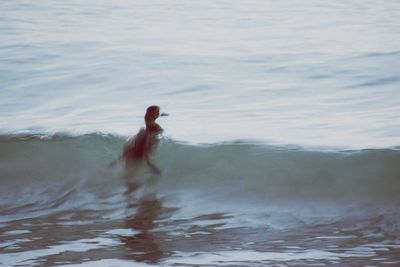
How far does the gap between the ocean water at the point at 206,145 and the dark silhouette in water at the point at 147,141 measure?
13 centimetres

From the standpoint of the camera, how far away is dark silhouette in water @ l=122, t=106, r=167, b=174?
571 cm

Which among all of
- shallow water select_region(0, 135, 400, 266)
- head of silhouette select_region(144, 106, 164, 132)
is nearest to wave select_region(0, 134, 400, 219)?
shallow water select_region(0, 135, 400, 266)

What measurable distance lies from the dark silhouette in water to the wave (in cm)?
19

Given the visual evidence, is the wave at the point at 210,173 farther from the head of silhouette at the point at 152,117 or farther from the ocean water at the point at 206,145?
the head of silhouette at the point at 152,117

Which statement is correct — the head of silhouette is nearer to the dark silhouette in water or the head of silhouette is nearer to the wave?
the dark silhouette in water

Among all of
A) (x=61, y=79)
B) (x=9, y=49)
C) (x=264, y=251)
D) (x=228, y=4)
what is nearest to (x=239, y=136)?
(x=264, y=251)

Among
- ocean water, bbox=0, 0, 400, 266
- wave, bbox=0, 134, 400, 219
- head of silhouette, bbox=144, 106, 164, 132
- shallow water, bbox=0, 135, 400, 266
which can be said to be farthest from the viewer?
head of silhouette, bbox=144, 106, 164, 132

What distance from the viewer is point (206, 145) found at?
6.56m

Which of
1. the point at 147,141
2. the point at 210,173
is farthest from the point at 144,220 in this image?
the point at 210,173

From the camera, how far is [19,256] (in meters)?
4.49

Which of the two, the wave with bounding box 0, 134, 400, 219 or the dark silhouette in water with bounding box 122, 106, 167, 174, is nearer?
the wave with bounding box 0, 134, 400, 219

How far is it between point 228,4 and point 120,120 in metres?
7.54

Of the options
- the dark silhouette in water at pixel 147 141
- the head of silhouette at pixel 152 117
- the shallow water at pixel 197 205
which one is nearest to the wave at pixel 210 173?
the shallow water at pixel 197 205

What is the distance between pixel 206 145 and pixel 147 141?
0.90 metres
